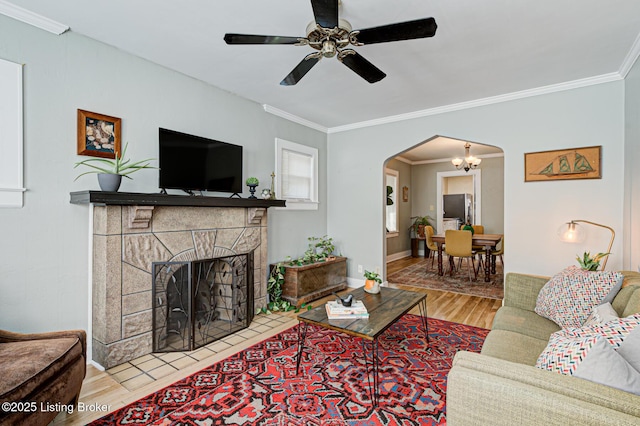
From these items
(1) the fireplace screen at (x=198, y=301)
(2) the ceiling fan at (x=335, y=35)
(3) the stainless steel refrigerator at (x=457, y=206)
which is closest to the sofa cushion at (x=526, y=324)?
(2) the ceiling fan at (x=335, y=35)

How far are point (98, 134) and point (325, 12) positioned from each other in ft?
6.80

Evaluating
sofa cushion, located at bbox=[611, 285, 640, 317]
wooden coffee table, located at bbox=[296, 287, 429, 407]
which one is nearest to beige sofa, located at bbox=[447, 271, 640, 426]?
wooden coffee table, located at bbox=[296, 287, 429, 407]

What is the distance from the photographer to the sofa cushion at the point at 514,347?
171cm

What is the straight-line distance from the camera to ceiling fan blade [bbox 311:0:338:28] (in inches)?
65.3

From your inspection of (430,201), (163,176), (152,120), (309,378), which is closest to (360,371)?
(309,378)

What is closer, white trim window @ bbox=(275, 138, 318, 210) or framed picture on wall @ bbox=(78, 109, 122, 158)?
framed picture on wall @ bbox=(78, 109, 122, 158)

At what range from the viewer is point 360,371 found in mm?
2336

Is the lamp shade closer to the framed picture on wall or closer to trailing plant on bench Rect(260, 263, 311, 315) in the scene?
trailing plant on bench Rect(260, 263, 311, 315)

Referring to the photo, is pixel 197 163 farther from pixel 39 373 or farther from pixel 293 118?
pixel 39 373

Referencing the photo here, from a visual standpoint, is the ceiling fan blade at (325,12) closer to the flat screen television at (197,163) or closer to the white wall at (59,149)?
the flat screen television at (197,163)

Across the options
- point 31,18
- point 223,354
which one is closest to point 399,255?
point 223,354

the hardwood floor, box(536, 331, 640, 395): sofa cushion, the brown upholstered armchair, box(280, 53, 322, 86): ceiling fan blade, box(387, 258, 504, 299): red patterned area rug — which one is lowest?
the hardwood floor

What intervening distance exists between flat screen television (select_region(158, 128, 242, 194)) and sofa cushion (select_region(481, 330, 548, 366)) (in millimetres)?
2754

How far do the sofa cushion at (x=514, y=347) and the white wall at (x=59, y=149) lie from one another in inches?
118
